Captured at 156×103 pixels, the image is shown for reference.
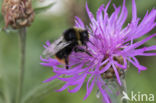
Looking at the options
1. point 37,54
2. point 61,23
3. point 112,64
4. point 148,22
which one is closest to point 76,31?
point 112,64

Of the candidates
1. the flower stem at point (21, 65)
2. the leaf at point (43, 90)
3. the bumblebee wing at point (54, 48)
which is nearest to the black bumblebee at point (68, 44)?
the bumblebee wing at point (54, 48)

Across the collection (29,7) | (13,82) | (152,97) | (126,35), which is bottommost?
(152,97)

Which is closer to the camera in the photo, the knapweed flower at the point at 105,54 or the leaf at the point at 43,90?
the knapweed flower at the point at 105,54

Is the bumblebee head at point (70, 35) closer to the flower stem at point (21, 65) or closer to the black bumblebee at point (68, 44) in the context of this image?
the black bumblebee at point (68, 44)

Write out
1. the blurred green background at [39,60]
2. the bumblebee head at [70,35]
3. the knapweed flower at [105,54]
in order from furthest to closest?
the blurred green background at [39,60] < the bumblebee head at [70,35] < the knapweed flower at [105,54]

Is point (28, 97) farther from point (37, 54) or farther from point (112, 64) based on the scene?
point (37, 54)
